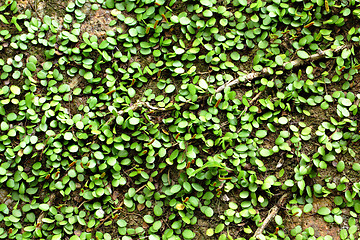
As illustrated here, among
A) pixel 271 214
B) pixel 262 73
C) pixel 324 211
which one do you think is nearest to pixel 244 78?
Answer: pixel 262 73

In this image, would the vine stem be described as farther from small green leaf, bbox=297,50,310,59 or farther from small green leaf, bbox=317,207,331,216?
small green leaf, bbox=317,207,331,216

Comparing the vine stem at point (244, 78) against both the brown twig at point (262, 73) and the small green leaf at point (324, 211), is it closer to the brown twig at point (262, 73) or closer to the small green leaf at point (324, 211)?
the brown twig at point (262, 73)

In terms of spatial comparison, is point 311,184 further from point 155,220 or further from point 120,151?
point 120,151

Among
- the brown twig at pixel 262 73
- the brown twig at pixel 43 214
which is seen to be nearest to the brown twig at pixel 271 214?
the brown twig at pixel 262 73

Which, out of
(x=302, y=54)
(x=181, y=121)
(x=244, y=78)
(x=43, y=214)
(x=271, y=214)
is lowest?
(x=43, y=214)

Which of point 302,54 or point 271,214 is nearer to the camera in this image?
point 271,214

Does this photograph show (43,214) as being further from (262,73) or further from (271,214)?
(262,73)

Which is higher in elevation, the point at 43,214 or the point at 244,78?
the point at 244,78

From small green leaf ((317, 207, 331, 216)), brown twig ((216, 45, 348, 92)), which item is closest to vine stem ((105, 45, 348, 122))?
brown twig ((216, 45, 348, 92))
